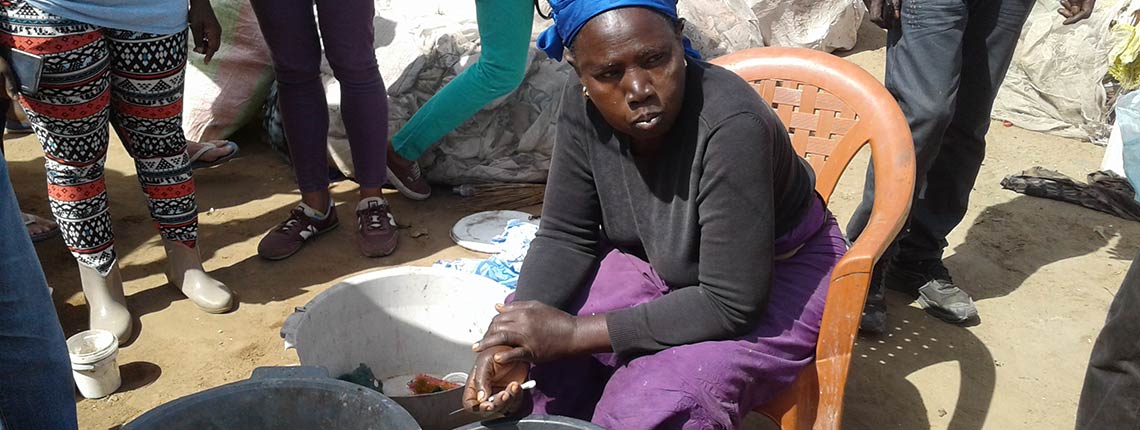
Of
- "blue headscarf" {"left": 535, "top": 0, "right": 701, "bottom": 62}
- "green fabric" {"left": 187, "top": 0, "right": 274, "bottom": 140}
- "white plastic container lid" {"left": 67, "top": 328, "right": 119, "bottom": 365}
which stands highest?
"blue headscarf" {"left": 535, "top": 0, "right": 701, "bottom": 62}

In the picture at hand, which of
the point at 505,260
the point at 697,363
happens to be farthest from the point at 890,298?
the point at 697,363

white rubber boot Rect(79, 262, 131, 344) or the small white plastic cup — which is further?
white rubber boot Rect(79, 262, 131, 344)

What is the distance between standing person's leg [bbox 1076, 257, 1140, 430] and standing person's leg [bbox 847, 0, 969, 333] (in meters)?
0.89

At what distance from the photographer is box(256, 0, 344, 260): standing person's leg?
2896 millimetres

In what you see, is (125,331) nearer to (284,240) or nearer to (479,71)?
(284,240)

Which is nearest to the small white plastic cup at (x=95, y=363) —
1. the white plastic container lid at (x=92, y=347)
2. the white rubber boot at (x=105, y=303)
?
the white plastic container lid at (x=92, y=347)

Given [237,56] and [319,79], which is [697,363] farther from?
[237,56]

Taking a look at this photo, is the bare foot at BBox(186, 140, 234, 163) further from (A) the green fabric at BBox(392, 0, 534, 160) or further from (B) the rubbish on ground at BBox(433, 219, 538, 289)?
(B) the rubbish on ground at BBox(433, 219, 538, 289)

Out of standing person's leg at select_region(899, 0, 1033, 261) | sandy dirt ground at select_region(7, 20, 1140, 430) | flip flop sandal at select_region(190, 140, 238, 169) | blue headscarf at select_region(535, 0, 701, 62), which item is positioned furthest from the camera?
flip flop sandal at select_region(190, 140, 238, 169)

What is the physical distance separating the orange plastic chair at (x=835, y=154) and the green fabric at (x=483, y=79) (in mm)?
1068

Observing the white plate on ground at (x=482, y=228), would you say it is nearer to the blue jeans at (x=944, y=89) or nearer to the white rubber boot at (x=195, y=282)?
the white rubber boot at (x=195, y=282)

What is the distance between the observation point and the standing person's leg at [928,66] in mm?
2551

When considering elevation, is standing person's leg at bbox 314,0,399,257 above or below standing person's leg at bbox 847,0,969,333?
below

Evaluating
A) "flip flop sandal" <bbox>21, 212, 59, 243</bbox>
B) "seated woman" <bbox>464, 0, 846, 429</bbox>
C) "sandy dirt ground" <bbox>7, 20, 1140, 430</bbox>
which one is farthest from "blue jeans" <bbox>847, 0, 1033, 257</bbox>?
"flip flop sandal" <bbox>21, 212, 59, 243</bbox>
